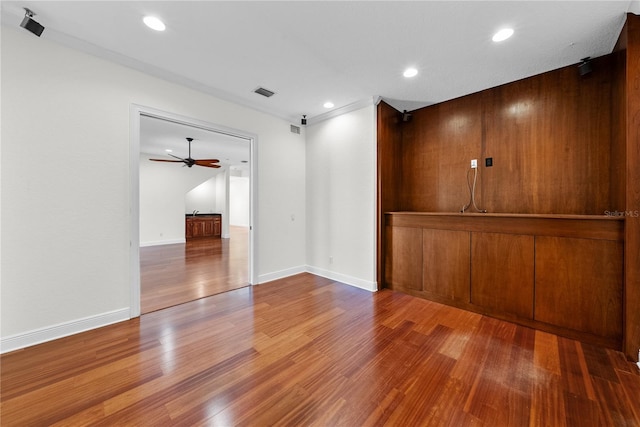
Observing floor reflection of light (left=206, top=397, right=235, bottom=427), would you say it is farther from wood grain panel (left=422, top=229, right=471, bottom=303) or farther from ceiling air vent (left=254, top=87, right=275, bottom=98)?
ceiling air vent (left=254, top=87, right=275, bottom=98)

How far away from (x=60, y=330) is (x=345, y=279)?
10.6ft

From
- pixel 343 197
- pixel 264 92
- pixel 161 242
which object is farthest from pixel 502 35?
pixel 161 242

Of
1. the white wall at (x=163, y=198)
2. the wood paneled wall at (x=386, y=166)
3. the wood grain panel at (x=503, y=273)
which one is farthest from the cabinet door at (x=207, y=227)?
the wood grain panel at (x=503, y=273)

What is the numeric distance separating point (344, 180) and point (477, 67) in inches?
82.8

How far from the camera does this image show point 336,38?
2.22 m

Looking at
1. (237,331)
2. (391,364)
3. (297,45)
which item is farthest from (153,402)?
(297,45)

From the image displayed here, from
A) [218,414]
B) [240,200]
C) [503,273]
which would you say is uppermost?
[240,200]

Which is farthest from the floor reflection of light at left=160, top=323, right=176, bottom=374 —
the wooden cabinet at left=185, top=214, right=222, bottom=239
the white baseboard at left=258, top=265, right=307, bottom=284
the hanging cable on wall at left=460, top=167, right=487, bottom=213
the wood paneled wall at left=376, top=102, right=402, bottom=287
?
the wooden cabinet at left=185, top=214, right=222, bottom=239

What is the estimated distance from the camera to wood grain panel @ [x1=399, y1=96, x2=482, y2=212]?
3.36 m

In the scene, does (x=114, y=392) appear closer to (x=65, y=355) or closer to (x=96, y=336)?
(x=65, y=355)

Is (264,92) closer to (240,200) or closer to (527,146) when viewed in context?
(527,146)

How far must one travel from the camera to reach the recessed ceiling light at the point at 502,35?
2.10m

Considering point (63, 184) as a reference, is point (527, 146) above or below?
above

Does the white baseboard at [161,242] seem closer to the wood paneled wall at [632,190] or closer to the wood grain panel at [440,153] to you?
the wood grain panel at [440,153]
